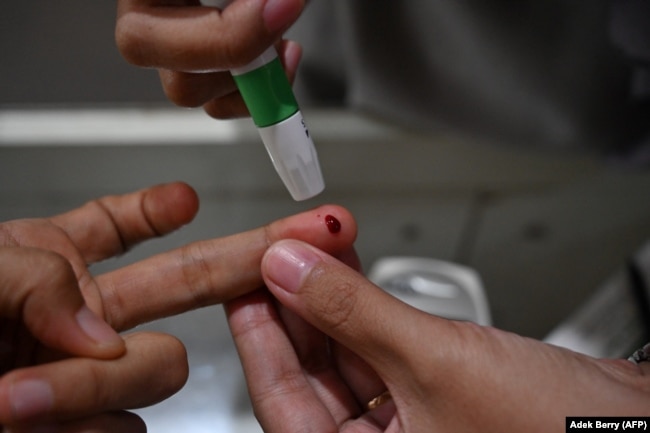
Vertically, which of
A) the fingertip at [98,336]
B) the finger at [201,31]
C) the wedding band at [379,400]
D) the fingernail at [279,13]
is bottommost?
the wedding band at [379,400]

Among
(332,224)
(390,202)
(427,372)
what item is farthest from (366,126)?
(427,372)

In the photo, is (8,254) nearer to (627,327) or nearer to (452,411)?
(452,411)

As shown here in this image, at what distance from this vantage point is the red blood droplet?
43 centimetres

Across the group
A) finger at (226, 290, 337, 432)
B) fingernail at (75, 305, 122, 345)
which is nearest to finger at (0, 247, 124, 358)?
fingernail at (75, 305, 122, 345)

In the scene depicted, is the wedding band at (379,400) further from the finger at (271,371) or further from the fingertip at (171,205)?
the fingertip at (171,205)

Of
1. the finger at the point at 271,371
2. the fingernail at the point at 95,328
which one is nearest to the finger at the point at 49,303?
the fingernail at the point at 95,328

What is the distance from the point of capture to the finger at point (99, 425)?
0.34 metres

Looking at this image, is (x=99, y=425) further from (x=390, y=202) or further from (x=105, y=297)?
(x=390, y=202)

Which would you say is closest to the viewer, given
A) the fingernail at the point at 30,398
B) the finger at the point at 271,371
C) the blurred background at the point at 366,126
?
the fingernail at the point at 30,398

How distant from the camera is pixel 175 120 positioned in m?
0.65

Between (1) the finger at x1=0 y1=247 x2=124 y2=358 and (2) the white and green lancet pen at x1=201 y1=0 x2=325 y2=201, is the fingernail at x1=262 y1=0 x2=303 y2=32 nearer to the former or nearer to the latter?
(2) the white and green lancet pen at x1=201 y1=0 x2=325 y2=201

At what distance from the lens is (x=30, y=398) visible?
33 centimetres

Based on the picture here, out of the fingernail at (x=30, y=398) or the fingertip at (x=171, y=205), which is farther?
the fingertip at (x=171, y=205)

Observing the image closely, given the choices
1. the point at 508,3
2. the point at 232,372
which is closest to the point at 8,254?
the point at 232,372
